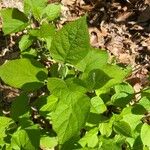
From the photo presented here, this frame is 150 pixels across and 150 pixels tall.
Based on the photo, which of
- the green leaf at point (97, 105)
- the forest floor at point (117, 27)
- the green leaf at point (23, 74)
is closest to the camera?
the green leaf at point (23, 74)

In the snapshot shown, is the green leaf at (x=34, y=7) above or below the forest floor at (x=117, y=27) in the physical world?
above

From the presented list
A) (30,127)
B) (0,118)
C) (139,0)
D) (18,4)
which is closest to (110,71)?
(30,127)

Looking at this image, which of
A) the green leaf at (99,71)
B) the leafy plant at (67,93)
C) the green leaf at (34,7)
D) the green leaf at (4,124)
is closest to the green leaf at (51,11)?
the leafy plant at (67,93)

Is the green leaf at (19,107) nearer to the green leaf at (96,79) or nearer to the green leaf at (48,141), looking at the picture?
the green leaf at (48,141)

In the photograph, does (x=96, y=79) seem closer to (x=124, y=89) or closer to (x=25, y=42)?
(x=124, y=89)

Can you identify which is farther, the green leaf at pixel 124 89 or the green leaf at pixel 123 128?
the green leaf at pixel 124 89

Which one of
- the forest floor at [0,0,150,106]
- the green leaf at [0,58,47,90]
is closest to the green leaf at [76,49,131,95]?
the green leaf at [0,58,47,90]

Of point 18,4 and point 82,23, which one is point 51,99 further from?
point 18,4
